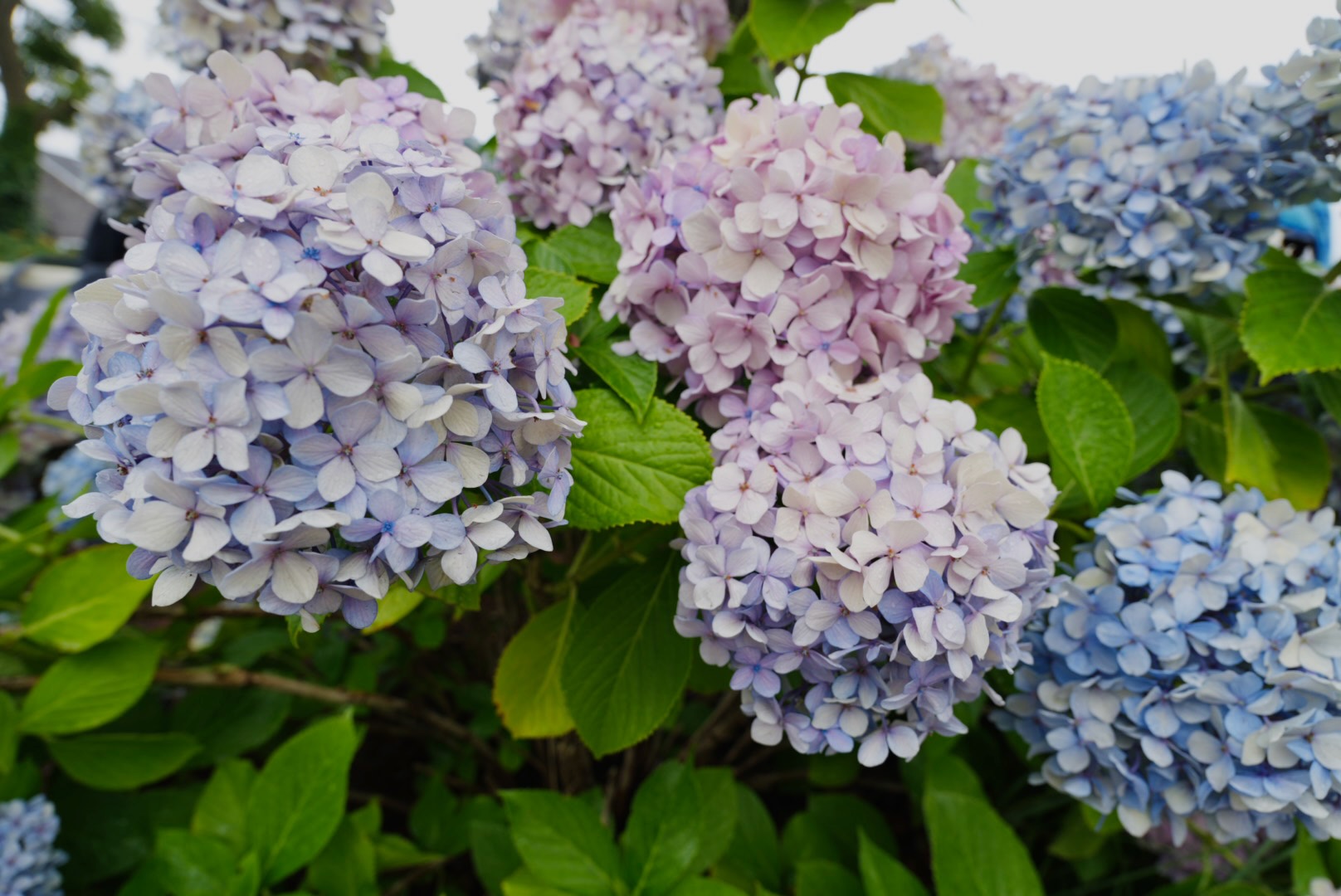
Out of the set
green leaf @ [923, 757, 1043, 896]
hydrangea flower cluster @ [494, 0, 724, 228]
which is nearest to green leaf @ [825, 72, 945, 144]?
hydrangea flower cluster @ [494, 0, 724, 228]

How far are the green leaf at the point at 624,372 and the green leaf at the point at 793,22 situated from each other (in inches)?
16.2

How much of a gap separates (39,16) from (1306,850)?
20.0m

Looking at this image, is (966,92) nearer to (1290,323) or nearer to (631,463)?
(1290,323)

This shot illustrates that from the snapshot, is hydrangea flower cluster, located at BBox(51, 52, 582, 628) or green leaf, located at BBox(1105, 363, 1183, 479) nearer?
hydrangea flower cluster, located at BBox(51, 52, 582, 628)

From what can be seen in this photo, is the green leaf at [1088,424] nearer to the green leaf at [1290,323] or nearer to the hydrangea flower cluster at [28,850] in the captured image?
the green leaf at [1290,323]

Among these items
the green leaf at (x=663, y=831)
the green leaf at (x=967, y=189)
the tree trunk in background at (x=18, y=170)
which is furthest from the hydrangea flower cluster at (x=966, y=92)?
the tree trunk in background at (x=18, y=170)

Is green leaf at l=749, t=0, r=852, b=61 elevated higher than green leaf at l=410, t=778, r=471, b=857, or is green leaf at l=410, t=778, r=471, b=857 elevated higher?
green leaf at l=749, t=0, r=852, b=61

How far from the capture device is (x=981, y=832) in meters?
0.84

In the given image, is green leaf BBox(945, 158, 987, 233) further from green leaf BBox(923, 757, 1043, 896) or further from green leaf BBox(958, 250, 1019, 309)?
green leaf BBox(923, 757, 1043, 896)

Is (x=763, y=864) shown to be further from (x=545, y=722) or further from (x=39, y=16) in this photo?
(x=39, y=16)

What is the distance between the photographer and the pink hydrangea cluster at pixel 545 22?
38.0 inches

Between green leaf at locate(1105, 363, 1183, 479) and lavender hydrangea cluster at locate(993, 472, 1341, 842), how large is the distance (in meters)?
0.13

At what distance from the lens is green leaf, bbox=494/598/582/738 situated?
79cm

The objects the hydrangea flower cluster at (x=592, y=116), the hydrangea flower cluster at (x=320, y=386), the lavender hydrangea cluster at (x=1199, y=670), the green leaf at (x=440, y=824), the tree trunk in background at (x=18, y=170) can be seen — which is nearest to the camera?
the hydrangea flower cluster at (x=320, y=386)
